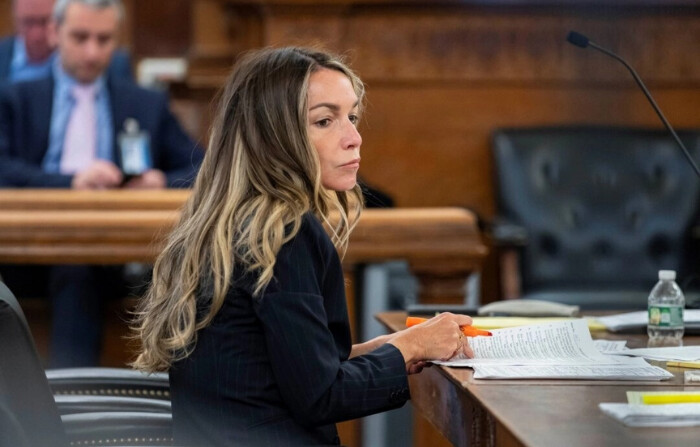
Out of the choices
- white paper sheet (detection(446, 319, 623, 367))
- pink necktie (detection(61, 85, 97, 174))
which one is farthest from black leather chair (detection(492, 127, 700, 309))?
white paper sheet (detection(446, 319, 623, 367))

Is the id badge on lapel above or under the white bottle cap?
above

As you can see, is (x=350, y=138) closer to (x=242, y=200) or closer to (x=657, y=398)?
(x=242, y=200)

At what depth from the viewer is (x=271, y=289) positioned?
1871mm

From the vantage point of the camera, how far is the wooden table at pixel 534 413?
149cm

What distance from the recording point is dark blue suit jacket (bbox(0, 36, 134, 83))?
5863mm

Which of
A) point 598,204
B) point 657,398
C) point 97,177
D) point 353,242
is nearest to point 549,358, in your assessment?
point 657,398

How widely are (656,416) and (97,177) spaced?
3126 mm

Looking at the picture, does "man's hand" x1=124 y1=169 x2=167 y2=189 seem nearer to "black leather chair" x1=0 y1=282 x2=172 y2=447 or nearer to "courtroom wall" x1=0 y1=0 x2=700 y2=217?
"courtroom wall" x1=0 y1=0 x2=700 y2=217

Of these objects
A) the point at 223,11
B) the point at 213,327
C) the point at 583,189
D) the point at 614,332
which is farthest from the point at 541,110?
the point at 213,327

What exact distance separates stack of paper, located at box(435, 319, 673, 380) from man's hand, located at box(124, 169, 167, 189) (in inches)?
97.0

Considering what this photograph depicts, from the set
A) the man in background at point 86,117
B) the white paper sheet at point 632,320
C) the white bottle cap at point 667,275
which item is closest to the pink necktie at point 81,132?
the man in background at point 86,117

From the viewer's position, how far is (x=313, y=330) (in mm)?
1852

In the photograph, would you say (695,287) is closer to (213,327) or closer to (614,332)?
(614,332)

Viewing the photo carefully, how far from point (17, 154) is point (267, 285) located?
3.07 metres
